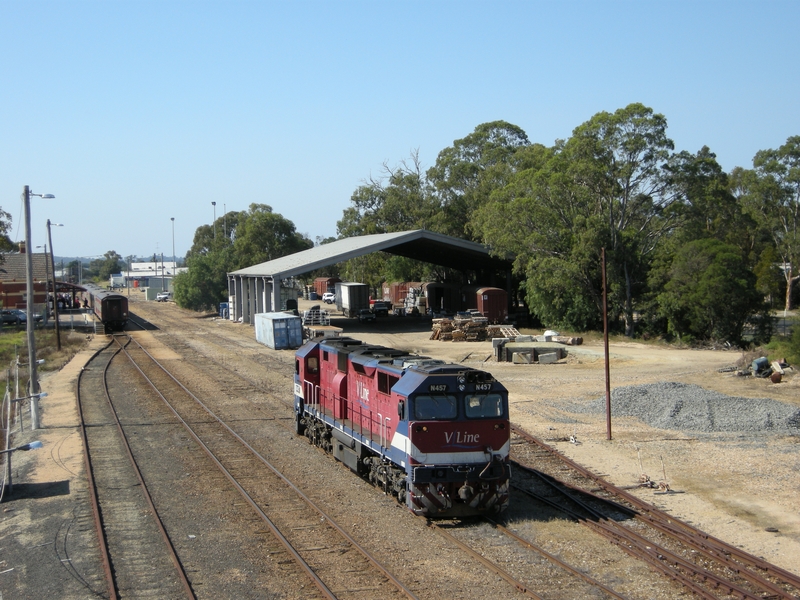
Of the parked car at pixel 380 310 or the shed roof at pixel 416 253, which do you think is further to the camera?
the parked car at pixel 380 310

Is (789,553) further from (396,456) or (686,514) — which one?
(396,456)

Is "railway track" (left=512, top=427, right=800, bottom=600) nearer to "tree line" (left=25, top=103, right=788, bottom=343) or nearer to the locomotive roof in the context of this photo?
the locomotive roof

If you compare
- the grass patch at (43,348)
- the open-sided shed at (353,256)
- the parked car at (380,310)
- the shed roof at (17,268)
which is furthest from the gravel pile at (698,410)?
the shed roof at (17,268)

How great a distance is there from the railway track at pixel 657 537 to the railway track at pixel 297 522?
4462 mm

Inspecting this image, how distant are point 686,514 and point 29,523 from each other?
13.3 metres

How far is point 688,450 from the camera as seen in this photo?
20.0 metres

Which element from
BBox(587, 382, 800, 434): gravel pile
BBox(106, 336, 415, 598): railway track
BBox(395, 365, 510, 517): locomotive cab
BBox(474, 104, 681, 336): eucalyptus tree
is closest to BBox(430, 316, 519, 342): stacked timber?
BBox(474, 104, 681, 336): eucalyptus tree

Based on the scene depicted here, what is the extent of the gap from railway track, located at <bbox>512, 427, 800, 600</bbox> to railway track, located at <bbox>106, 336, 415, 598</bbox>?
14.6 ft

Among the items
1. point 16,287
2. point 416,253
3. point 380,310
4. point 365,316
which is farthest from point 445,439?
point 16,287

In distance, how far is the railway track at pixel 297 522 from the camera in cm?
1134

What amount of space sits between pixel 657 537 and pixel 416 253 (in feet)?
185

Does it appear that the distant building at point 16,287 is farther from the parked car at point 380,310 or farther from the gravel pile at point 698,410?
the gravel pile at point 698,410

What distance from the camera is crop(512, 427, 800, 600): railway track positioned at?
11.0 metres

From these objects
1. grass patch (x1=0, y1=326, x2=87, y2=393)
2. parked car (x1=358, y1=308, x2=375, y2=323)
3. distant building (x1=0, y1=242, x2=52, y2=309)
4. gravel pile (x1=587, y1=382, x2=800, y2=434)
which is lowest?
gravel pile (x1=587, y1=382, x2=800, y2=434)
